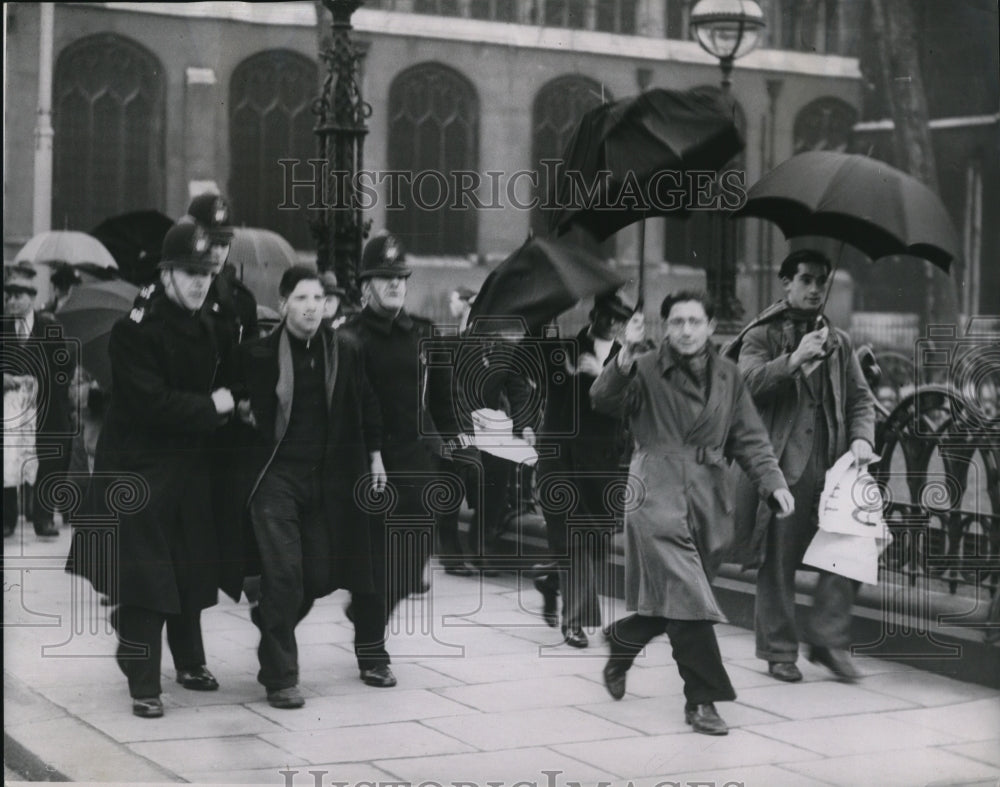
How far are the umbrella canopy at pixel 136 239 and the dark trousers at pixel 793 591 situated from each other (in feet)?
9.65

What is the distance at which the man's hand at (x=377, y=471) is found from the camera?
6.99 meters

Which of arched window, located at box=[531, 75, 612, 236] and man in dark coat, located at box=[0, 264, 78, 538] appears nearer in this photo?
arched window, located at box=[531, 75, 612, 236]

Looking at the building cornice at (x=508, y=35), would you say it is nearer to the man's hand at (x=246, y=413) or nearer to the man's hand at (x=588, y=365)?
the man's hand at (x=588, y=365)

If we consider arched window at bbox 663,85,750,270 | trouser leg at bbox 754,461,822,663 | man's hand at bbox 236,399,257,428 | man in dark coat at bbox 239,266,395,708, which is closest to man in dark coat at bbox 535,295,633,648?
arched window at bbox 663,85,750,270

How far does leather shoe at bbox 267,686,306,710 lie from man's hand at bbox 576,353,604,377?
1.81 metres

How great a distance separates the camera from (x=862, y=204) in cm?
672

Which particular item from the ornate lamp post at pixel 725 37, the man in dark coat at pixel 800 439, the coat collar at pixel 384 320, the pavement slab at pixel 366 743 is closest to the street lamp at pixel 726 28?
the ornate lamp post at pixel 725 37

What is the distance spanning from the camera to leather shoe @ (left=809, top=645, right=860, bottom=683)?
23.2 feet

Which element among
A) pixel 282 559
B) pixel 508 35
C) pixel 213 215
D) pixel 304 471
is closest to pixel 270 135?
pixel 213 215

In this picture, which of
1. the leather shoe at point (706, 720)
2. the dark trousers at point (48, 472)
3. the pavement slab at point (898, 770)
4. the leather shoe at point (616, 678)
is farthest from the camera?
the dark trousers at point (48, 472)

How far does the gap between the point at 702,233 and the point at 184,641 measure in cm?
284

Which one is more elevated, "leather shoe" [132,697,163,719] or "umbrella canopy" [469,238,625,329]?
"umbrella canopy" [469,238,625,329]

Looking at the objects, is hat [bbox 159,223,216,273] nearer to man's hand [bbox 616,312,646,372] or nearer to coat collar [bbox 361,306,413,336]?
coat collar [bbox 361,306,413,336]

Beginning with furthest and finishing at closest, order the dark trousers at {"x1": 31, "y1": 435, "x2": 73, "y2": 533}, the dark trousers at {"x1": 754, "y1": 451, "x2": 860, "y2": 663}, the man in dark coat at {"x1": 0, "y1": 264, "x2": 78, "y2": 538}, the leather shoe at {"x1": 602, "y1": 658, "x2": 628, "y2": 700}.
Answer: the dark trousers at {"x1": 31, "y1": 435, "x2": 73, "y2": 533} < the dark trousers at {"x1": 754, "y1": 451, "x2": 860, "y2": 663} < the man in dark coat at {"x1": 0, "y1": 264, "x2": 78, "y2": 538} < the leather shoe at {"x1": 602, "y1": 658, "x2": 628, "y2": 700}
